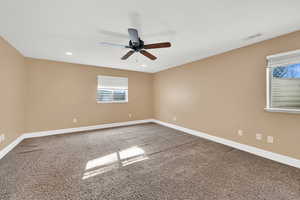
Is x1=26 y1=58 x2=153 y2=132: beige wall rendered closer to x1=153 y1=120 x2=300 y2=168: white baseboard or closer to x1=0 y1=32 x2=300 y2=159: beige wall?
x1=0 y1=32 x2=300 y2=159: beige wall

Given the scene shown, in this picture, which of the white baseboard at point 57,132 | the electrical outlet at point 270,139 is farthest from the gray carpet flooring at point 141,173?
the electrical outlet at point 270,139

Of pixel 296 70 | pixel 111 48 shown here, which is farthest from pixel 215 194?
pixel 111 48

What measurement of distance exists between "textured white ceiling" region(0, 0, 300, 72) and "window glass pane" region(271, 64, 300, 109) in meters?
0.71

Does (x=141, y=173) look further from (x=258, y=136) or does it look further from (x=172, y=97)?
(x=172, y=97)

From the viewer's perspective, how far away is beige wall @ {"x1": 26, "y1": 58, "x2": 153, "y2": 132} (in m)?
3.73

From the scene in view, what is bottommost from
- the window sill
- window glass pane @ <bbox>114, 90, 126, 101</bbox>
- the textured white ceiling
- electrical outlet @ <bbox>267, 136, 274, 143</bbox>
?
electrical outlet @ <bbox>267, 136, 274, 143</bbox>

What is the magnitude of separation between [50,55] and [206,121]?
493 cm

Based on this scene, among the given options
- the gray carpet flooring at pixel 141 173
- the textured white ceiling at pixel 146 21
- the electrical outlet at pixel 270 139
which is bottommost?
the gray carpet flooring at pixel 141 173

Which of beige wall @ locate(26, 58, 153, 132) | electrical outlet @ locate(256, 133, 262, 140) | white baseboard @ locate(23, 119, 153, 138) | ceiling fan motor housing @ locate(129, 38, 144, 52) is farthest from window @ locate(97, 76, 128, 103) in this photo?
electrical outlet @ locate(256, 133, 262, 140)

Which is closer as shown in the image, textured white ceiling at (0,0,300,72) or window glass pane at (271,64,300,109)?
textured white ceiling at (0,0,300,72)

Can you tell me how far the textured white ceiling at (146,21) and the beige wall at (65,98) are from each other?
3.66 feet

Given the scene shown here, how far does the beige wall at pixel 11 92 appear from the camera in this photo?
2.52 metres

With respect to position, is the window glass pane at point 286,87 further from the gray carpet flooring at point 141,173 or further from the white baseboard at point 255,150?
the gray carpet flooring at point 141,173

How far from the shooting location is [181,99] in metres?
4.52
